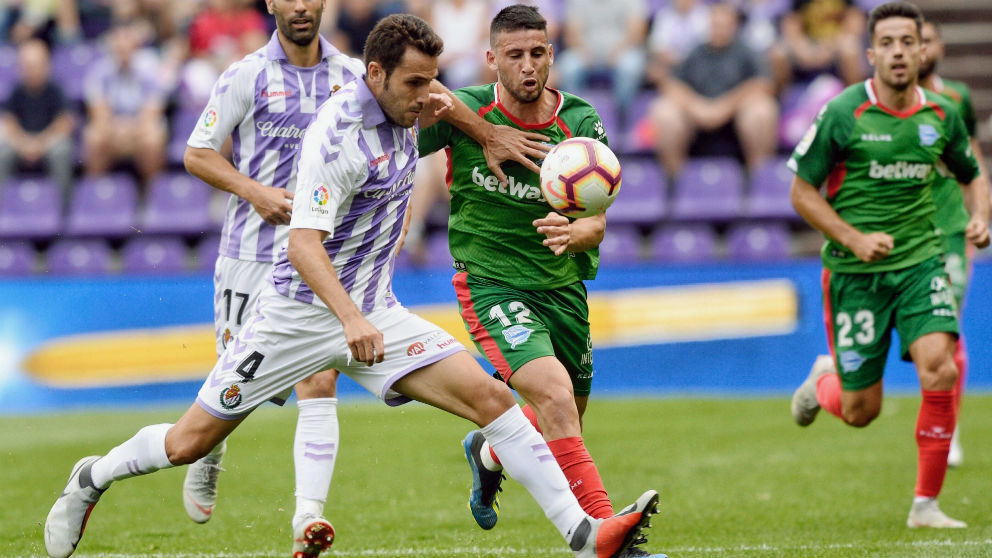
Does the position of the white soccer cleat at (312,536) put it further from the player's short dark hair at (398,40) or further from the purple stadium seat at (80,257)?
the purple stadium seat at (80,257)

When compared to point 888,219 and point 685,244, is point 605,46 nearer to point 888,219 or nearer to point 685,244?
point 685,244

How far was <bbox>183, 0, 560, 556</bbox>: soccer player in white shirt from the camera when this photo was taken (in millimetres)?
6508

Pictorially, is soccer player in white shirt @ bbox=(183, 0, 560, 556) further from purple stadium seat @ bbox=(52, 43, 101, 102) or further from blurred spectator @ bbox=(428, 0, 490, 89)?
purple stadium seat @ bbox=(52, 43, 101, 102)

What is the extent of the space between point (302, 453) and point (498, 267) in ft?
4.33

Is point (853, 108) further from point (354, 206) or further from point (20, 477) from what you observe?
point (20, 477)

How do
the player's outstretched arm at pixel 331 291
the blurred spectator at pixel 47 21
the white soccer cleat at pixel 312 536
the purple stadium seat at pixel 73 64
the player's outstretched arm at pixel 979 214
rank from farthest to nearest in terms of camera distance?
the blurred spectator at pixel 47 21 → the purple stadium seat at pixel 73 64 → the player's outstretched arm at pixel 979 214 → the white soccer cleat at pixel 312 536 → the player's outstretched arm at pixel 331 291

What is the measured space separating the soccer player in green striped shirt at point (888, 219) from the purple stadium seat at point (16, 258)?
10.7 meters

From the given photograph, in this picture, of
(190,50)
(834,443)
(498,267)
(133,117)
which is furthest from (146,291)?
(498,267)

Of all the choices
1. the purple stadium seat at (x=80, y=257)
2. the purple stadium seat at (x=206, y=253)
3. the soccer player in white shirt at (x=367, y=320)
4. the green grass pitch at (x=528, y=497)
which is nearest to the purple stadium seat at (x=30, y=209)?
the purple stadium seat at (x=80, y=257)

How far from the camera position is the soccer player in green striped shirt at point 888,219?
7.20m

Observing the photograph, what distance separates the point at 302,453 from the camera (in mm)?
6367

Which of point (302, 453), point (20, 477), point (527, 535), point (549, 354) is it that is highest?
point (549, 354)

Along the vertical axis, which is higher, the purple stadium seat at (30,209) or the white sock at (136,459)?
the white sock at (136,459)

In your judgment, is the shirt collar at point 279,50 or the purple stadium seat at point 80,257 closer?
the shirt collar at point 279,50
